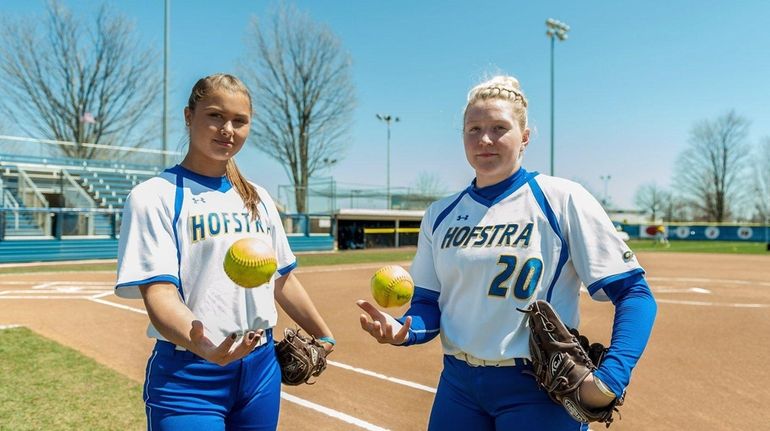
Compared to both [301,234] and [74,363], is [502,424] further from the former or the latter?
[301,234]

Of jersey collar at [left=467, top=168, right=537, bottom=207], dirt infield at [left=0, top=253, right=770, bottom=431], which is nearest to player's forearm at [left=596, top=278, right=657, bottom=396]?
jersey collar at [left=467, top=168, right=537, bottom=207]

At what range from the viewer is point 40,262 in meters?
19.6

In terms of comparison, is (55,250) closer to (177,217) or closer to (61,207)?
(61,207)

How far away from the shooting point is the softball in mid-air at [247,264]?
198 cm

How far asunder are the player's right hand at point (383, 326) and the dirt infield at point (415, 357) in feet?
8.18

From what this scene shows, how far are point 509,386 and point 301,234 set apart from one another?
29.1 metres

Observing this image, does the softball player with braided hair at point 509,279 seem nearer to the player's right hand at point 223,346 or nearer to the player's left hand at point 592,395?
the player's left hand at point 592,395

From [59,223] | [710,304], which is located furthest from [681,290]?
[59,223]

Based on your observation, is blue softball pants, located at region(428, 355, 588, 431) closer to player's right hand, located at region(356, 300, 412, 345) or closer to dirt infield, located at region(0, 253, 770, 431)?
player's right hand, located at region(356, 300, 412, 345)

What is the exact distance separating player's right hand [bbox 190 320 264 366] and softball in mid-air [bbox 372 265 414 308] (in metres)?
0.86

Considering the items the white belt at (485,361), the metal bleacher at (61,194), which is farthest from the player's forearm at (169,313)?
the metal bleacher at (61,194)

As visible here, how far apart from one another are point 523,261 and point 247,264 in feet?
3.46

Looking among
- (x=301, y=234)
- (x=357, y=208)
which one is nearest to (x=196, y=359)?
(x=301, y=234)

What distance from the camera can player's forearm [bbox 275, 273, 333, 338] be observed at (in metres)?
2.58
